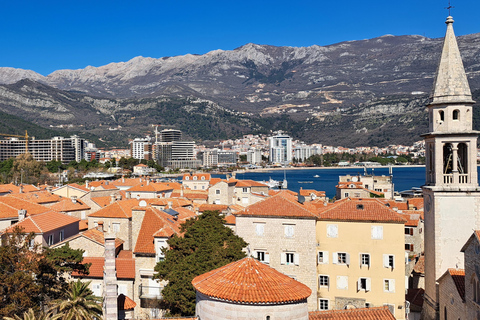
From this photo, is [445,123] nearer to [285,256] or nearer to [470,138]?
[470,138]

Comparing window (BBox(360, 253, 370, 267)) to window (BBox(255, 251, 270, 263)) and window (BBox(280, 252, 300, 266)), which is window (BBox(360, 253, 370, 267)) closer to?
window (BBox(280, 252, 300, 266))

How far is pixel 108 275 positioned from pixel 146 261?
27.2ft

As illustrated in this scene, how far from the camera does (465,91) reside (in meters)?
17.5

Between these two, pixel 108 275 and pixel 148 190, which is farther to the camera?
pixel 148 190

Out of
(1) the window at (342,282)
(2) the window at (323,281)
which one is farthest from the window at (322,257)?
(1) the window at (342,282)

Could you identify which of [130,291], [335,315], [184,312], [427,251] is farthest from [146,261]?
[427,251]

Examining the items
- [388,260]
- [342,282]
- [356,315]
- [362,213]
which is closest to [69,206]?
[342,282]

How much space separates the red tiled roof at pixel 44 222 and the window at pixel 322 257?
50.7 ft

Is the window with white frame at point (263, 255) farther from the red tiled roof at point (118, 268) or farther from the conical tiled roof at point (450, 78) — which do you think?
the conical tiled roof at point (450, 78)

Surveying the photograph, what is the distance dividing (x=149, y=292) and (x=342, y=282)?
9489 mm

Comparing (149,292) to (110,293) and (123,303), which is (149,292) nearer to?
(123,303)

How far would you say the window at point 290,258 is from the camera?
2316 cm

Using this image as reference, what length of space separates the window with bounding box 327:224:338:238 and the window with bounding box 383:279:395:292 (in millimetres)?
3178

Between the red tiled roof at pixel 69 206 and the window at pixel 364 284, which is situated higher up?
the red tiled roof at pixel 69 206
